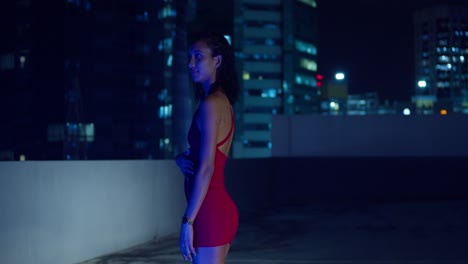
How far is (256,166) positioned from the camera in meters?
19.9

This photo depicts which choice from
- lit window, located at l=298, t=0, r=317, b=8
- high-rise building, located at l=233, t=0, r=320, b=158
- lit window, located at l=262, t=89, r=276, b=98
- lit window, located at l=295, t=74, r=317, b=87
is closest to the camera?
high-rise building, located at l=233, t=0, r=320, b=158

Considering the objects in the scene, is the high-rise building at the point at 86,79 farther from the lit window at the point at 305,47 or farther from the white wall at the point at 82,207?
the white wall at the point at 82,207

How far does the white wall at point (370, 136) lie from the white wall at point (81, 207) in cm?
1179

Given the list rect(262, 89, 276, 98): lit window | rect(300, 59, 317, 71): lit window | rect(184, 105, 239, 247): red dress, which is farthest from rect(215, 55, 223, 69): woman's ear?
rect(300, 59, 317, 71): lit window

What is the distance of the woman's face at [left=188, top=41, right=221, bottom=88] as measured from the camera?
347 cm

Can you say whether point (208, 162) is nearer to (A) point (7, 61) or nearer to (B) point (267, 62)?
(A) point (7, 61)

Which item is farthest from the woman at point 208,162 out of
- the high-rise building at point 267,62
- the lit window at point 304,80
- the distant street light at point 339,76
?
the lit window at point 304,80

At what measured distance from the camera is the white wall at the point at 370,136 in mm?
23875

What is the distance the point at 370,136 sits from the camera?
2422 centimetres

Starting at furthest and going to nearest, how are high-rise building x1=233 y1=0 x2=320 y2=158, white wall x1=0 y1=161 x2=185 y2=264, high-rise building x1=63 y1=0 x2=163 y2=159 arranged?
high-rise building x1=233 y1=0 x2=320 y2=158
high-rise building x1=63 y1=0 x2=163 y2=159
white wall x1=0 y1=161 x2=185 y2=264

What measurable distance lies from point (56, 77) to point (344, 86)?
83.7 meters

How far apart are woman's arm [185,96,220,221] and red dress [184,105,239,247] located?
5cm

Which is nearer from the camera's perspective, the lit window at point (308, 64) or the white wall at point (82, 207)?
the white wall at point (82, 207)

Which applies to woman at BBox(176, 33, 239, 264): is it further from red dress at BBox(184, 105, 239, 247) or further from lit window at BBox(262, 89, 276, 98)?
lit window at BBox(262, 89, 276, 98)
